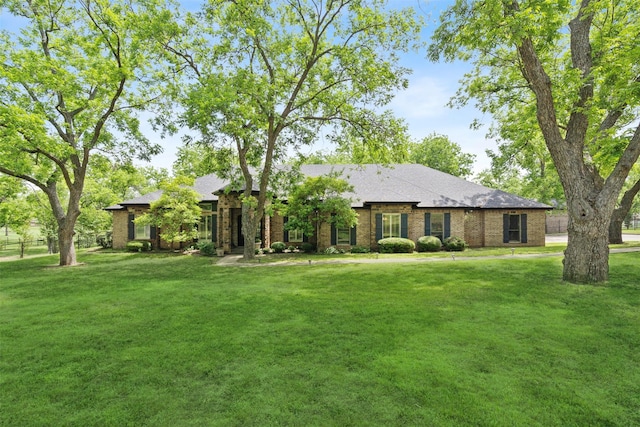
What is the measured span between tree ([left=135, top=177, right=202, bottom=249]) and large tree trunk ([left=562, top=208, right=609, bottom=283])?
19.9 metres

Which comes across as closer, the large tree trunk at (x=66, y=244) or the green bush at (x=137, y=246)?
the large tree trunk at (x=66, y=244)

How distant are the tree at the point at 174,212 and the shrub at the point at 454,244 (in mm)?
17264

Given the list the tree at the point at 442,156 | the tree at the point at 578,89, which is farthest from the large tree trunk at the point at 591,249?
the tree at the point at 442,156

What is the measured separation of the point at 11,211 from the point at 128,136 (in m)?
15.8

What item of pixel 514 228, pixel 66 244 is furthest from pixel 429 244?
pixel 66 244

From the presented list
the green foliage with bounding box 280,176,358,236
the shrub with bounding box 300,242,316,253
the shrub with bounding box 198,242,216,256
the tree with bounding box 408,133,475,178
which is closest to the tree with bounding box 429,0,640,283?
the green foliage with bounding box 280,176,358,236

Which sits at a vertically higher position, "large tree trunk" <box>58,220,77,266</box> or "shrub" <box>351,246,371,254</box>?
"large tree trunk" <box>58,220,77,266</box>

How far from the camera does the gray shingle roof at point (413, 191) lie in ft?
75.6

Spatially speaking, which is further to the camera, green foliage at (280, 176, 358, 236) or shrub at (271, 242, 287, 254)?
shrub at (271, 242, 287, 254)

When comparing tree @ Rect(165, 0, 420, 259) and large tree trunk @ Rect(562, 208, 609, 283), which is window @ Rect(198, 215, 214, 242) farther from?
large tree trunk @ Rect(562, 208, 609, 283)

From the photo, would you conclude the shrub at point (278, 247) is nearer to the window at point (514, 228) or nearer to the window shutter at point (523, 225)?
the window at point (514, 228)

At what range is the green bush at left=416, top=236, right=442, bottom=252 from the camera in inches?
838

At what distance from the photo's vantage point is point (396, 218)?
22422 mm

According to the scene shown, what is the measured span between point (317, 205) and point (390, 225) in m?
5.72
